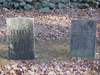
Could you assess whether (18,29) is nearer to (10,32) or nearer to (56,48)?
(10,32)

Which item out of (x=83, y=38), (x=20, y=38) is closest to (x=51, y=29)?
(x=83, y=38)

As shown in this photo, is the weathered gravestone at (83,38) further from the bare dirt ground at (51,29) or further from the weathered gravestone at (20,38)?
the weathered gravestone at (20,38)

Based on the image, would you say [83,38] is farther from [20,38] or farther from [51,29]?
[51,29]

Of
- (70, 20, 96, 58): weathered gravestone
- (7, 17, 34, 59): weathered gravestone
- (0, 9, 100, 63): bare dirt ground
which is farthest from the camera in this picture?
(0, 9, 100, 63): bare dirt ground

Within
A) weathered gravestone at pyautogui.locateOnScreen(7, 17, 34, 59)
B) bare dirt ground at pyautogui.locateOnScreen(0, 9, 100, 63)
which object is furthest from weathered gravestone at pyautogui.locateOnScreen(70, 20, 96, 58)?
weathered gravestone at pyautogui.locateOnScreen(7, 17, 34, 59)

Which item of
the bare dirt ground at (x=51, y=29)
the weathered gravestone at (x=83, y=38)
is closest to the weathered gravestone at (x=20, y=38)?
the bare dirt ground at (x=51, y=29)

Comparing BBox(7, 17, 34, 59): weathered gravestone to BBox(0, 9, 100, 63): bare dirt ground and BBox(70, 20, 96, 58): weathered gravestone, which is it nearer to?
BBox(0, 9, 100, 63): bare dirt ground

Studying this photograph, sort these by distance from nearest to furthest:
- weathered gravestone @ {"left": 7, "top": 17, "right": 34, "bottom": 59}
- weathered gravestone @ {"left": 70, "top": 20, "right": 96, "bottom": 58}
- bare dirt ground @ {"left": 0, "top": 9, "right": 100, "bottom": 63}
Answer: weathered gravestone @ {"left": 7, "top": 17, "right": 34, "bottom": 59}, weathered gravestone @ {"left": 70, "top": 20, "right": 96, "bottom": 58}, bare dirt ground @ {"left": 0, "top": 9, "right": 100, "bottom": 63}
